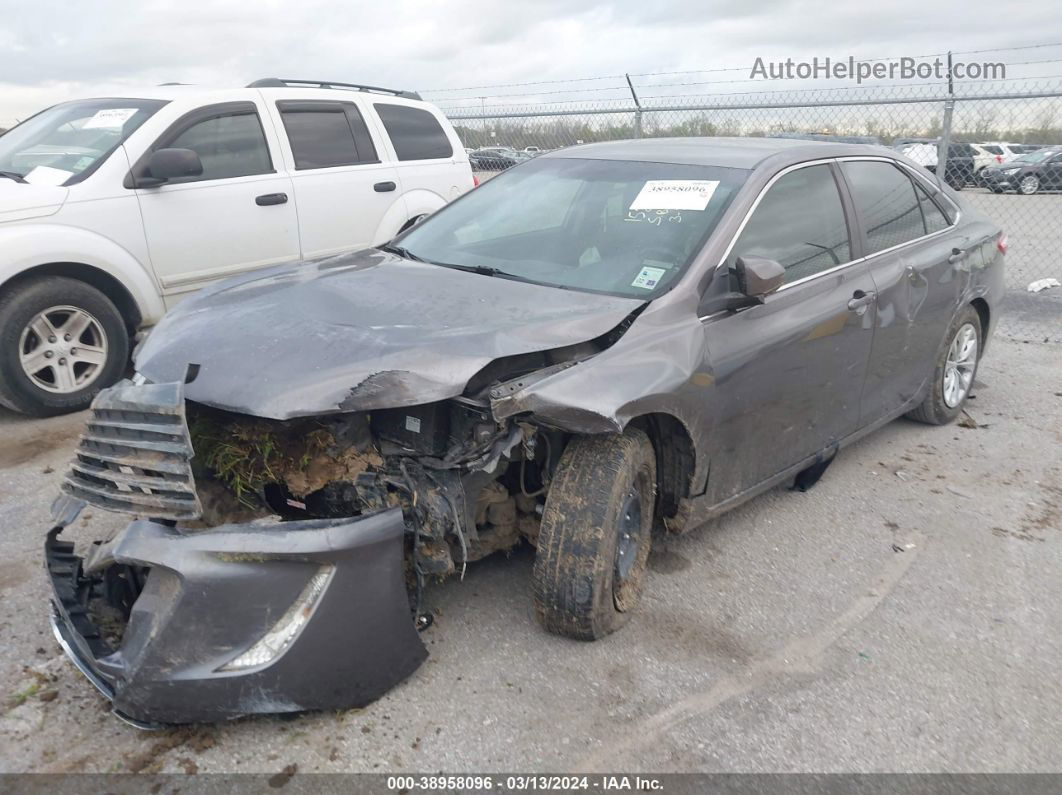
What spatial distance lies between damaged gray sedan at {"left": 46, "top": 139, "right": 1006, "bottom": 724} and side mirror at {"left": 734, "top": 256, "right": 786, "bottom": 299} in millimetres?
10

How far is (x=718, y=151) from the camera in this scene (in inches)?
163

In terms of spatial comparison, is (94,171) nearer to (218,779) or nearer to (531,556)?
(531,556)

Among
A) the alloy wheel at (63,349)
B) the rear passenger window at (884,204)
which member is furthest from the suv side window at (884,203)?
the alloy wheel at (63,349)

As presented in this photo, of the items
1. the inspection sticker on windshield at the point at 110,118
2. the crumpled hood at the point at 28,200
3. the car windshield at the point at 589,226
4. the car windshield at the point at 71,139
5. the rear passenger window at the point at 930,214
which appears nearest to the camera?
the car windshield at the point at 589,226

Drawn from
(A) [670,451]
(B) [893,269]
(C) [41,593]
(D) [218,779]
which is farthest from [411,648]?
(B) [893,269]

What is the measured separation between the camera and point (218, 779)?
247 cm

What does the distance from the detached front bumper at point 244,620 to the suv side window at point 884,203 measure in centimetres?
301

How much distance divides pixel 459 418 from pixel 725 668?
50.6 inches

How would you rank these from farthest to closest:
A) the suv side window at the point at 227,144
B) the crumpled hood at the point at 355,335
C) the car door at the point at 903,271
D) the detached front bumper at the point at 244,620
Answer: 1. the suv side window at the point at 227,144
2. the car door at the point at 903,271
3. the crumpled hood at the point at 355,335
4. the detached front bumper at the point at 244,620

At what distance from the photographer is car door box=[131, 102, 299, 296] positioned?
562cm

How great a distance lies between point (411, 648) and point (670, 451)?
4.18 feet

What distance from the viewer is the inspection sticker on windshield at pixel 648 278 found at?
345cm

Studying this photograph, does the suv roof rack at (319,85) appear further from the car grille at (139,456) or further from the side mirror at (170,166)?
the car grille at (139,456)

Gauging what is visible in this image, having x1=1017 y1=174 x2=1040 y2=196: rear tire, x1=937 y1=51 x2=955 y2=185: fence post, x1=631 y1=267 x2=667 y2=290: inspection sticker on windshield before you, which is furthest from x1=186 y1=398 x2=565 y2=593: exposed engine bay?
x1=1017 y1=174 x2=1040 y2=196: rear tire
